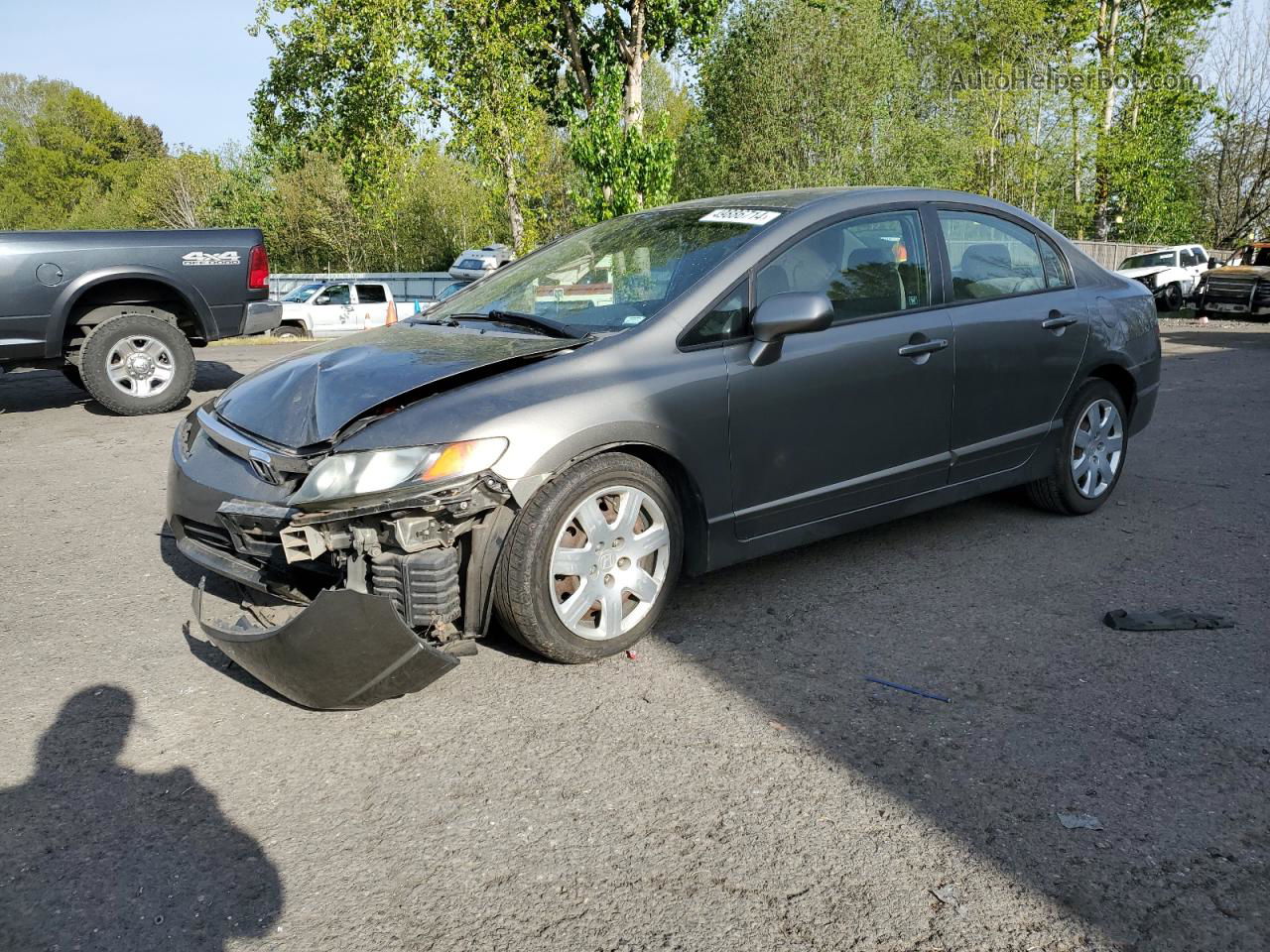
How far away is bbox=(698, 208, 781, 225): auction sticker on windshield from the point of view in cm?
420

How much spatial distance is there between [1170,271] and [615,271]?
28030 mm

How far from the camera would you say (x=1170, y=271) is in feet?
90.9

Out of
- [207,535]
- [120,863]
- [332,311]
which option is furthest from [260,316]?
[332,311]

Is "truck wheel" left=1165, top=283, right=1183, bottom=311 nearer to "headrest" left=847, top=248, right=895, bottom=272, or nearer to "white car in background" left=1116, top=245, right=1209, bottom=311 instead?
"white car in background" left=1116, top=245, right=1209, bottom=311

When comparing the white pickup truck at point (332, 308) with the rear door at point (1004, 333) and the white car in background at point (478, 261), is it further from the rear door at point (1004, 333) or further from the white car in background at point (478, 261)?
the rear door at point (1004, 333)

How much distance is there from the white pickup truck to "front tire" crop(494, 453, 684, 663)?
68.4ft

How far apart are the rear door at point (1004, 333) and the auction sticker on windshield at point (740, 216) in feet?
3.02

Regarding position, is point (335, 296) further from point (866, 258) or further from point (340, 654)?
point (340, 654)

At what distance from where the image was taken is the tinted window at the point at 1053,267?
16.6ft

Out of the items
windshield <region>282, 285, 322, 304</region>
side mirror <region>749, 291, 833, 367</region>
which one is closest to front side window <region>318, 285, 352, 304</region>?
windshield <region>282, 285, 322, 304</region>

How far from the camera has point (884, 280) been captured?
4363mm

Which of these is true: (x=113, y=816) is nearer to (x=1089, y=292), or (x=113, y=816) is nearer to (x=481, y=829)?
(x=481, y=829)

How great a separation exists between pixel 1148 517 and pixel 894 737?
308 cm

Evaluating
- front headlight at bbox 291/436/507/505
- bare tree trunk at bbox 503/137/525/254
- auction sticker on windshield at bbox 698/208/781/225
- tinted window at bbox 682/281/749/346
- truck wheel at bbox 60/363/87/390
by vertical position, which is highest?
bare tree trunk at bbox 503/137/525/254
